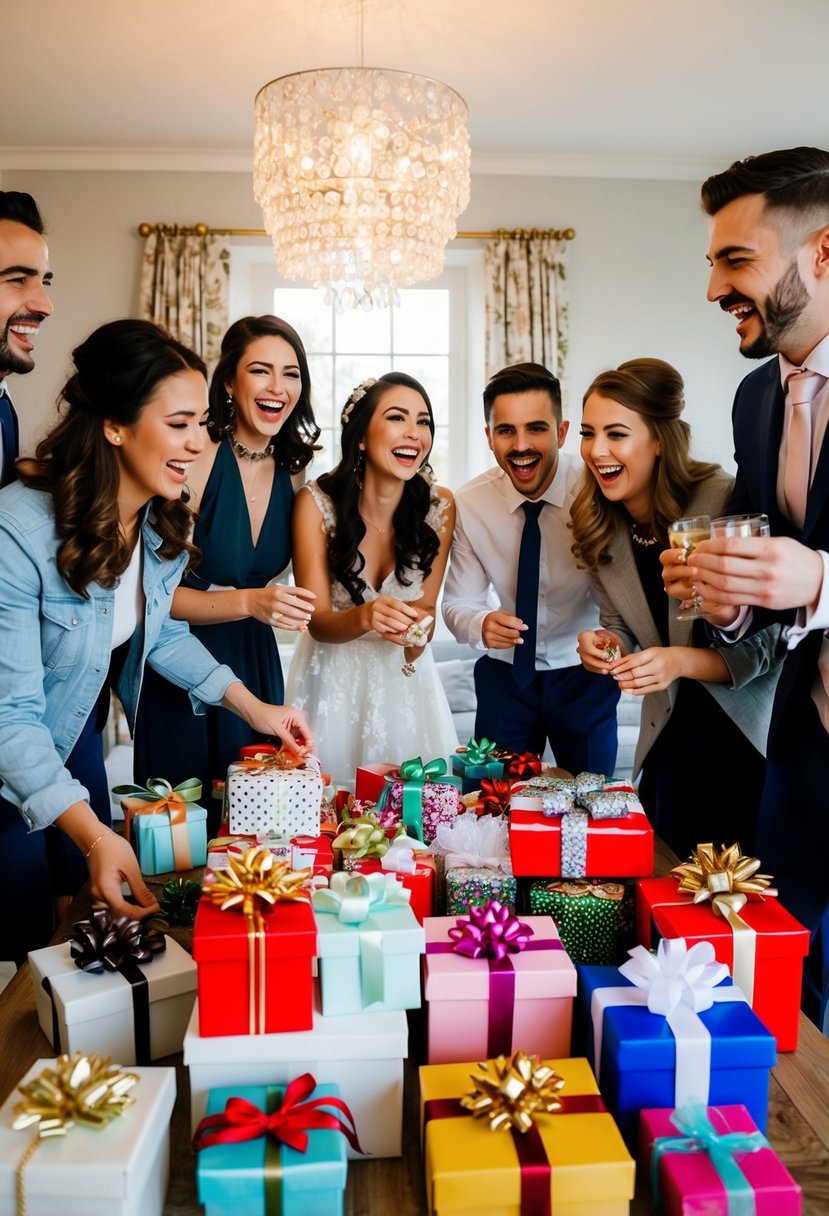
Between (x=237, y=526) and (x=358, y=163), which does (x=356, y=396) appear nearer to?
(x=237, y=526)

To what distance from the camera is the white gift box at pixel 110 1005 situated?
46.9 inches

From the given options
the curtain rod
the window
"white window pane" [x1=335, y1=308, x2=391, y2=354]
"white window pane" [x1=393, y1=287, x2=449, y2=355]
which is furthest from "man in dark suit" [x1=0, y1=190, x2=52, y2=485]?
"white window pane" [x1=393, y1=287, x2=449, y2=355]

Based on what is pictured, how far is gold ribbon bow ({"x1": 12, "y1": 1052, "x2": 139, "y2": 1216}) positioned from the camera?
948mm

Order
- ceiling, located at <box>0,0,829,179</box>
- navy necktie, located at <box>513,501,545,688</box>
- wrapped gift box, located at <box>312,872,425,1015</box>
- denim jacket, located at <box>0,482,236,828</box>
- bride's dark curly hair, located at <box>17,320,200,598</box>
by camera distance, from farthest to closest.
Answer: ceiling, located at <box>0,0,829,179</box>, navy necktie, located at <box>513,501,545,688</box>, bride's dark curly hair, located at <box>17,320,200,598</box>, denim jacket, located at <box>0,482,236,828</box>, wrapped gift box, located at <box>312,872,425,1015</box>

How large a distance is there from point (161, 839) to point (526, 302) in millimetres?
4976

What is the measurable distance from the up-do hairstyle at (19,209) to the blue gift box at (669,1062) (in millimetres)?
2083

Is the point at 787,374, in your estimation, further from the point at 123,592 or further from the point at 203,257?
the point at 203,257

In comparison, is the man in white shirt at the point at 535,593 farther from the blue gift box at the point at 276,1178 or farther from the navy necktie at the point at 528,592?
the blue gift box at the point at 276,1178

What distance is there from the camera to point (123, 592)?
197 cm

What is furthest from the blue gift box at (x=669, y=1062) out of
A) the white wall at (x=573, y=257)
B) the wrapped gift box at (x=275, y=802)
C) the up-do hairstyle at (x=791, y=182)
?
the white wall at (x=573, y=257)

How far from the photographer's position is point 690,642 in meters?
2.22

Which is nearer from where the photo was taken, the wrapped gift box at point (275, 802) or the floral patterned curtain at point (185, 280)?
the wrapped gift box at point (275, 802)

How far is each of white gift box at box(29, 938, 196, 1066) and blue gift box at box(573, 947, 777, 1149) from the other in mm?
534

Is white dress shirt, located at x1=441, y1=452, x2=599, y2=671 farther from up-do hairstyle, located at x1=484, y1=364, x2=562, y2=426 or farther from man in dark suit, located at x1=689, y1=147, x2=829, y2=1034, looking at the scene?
man in dark suit, located at x1=689, y1=147, x2=829, y2=1034
